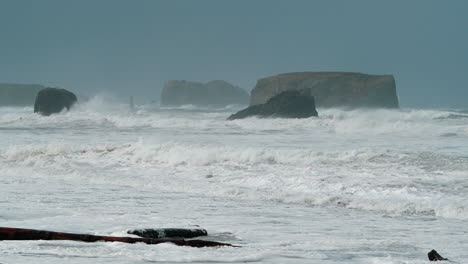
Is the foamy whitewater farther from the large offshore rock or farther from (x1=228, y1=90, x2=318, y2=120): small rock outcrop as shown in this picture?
the large offshore rock

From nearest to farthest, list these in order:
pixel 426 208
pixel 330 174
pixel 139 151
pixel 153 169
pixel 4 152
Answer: pixel 426 208 → pixel 330 174 → pixel 153 169 → pixel 139 151 → pixel 4 152

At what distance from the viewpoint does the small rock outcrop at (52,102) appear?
63.0m

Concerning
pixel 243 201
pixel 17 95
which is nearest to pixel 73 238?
pixel 243 201

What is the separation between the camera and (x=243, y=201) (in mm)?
12617

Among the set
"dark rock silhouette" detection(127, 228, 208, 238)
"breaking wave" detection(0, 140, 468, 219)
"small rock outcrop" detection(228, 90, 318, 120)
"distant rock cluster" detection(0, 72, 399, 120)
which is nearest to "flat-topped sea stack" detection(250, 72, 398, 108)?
"distant rock cluster" detection(0, 72, 399, 120)

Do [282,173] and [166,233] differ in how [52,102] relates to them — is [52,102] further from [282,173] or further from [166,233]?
[166,233]

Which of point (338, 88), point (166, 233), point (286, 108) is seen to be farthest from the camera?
point (338, 88)

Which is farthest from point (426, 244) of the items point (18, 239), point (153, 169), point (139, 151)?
point (139, 151)

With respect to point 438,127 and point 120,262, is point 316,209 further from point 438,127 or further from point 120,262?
point 438,127

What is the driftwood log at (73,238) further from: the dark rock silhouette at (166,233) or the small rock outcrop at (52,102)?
the small rock outcrop at (52,102)

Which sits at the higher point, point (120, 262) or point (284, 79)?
point (284, 79)

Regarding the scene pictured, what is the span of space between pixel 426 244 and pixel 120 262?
429cm

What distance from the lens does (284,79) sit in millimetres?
103062

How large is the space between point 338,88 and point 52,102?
56320mm
